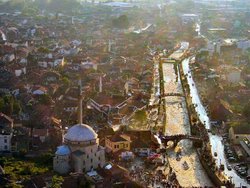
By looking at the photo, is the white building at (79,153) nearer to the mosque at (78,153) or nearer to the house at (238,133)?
the mosque at (78,153)

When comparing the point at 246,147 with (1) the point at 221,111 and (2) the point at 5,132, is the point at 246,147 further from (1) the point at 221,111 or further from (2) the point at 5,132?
(2) the point at 5,132

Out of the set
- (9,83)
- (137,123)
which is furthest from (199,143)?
(9,83)

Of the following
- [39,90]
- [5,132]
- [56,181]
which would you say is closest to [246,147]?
[56,181]

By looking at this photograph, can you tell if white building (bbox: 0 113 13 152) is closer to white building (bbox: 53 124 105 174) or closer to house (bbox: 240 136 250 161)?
white building (bbox: 53 124 105 174)

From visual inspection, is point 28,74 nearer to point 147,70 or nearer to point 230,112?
point 147,70

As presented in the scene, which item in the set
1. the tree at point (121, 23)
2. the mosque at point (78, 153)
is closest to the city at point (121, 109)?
the mosque at point (78, 153)

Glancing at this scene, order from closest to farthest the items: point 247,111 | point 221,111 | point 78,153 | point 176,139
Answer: point 78,153
point 176,139
point 247,111
point 221,111

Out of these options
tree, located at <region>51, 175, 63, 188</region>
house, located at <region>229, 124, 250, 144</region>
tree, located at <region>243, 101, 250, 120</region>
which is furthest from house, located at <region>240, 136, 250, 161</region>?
tree, located at <region>51, 175, 63, 188</region>
